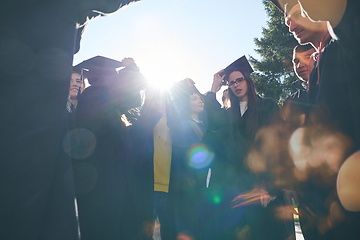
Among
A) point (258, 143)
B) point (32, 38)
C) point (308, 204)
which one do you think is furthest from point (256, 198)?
point (32, 38)

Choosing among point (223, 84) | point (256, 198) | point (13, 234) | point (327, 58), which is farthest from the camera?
point (223, 84)

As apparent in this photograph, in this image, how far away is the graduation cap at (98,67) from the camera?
3494 mm

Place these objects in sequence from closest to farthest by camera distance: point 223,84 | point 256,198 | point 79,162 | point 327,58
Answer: point 327,58
point 79,162
point 256,198
point 223,84

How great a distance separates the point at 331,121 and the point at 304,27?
1.03 m

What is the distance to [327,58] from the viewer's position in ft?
4.76

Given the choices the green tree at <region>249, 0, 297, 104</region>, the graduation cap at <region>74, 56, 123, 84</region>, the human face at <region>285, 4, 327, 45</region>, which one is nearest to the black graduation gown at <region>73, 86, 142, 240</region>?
the graduation cap at <region>74, 56, 123, 84</region>

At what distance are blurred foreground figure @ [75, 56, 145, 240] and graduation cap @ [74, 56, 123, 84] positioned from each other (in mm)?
27

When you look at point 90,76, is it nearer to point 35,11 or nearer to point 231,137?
point 231,137

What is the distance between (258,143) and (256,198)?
67 cm

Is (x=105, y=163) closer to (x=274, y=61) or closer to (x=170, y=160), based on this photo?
(x=170, y=160)

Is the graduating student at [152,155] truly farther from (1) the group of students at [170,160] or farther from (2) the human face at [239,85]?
(2) the human face at [239,85]

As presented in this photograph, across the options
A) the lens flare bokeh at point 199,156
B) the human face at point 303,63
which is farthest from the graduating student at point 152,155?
the human face at point 303,63

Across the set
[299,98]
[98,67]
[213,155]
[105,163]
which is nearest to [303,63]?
[299,98]

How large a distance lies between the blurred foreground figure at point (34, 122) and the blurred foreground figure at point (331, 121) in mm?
1188
